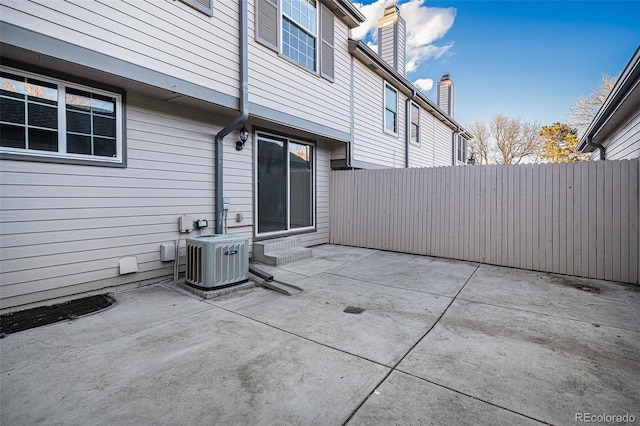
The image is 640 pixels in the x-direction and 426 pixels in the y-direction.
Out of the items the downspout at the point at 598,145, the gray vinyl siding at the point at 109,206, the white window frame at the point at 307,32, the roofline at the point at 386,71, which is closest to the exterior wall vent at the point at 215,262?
the gray vinyl siding at the point at 109,206

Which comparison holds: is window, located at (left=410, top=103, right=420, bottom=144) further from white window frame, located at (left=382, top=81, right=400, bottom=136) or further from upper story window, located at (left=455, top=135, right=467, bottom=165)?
upper story window, located at (left=455, top=135, right=467, bottom=165)

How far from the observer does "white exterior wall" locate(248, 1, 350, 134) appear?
5.01m

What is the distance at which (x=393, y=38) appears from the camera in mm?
10867

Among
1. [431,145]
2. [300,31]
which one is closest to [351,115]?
[300,31]

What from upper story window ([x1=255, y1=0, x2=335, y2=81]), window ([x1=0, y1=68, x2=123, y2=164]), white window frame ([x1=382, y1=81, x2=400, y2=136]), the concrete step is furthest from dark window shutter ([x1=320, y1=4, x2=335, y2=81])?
window ([x1=0, y1=68, x2=123, y2=164])

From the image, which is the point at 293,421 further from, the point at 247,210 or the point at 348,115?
the point at 348,115

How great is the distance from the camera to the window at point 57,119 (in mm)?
3154

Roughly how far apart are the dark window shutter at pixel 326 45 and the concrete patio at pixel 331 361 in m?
5.02

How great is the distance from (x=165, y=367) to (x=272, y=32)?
5.35m

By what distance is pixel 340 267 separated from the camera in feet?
18.2

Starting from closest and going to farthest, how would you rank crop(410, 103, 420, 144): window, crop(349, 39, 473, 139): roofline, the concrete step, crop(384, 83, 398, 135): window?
1. the concrete step
2. crop(349, 39, 473, 139): roofline
3. crop(384, 83, 398, 135): window
4. crop(410, 103, 420, 144): window

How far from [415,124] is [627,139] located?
240 inches

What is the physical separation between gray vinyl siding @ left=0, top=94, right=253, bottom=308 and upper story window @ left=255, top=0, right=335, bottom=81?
1882mm

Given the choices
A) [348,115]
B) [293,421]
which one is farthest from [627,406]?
[348,115]
